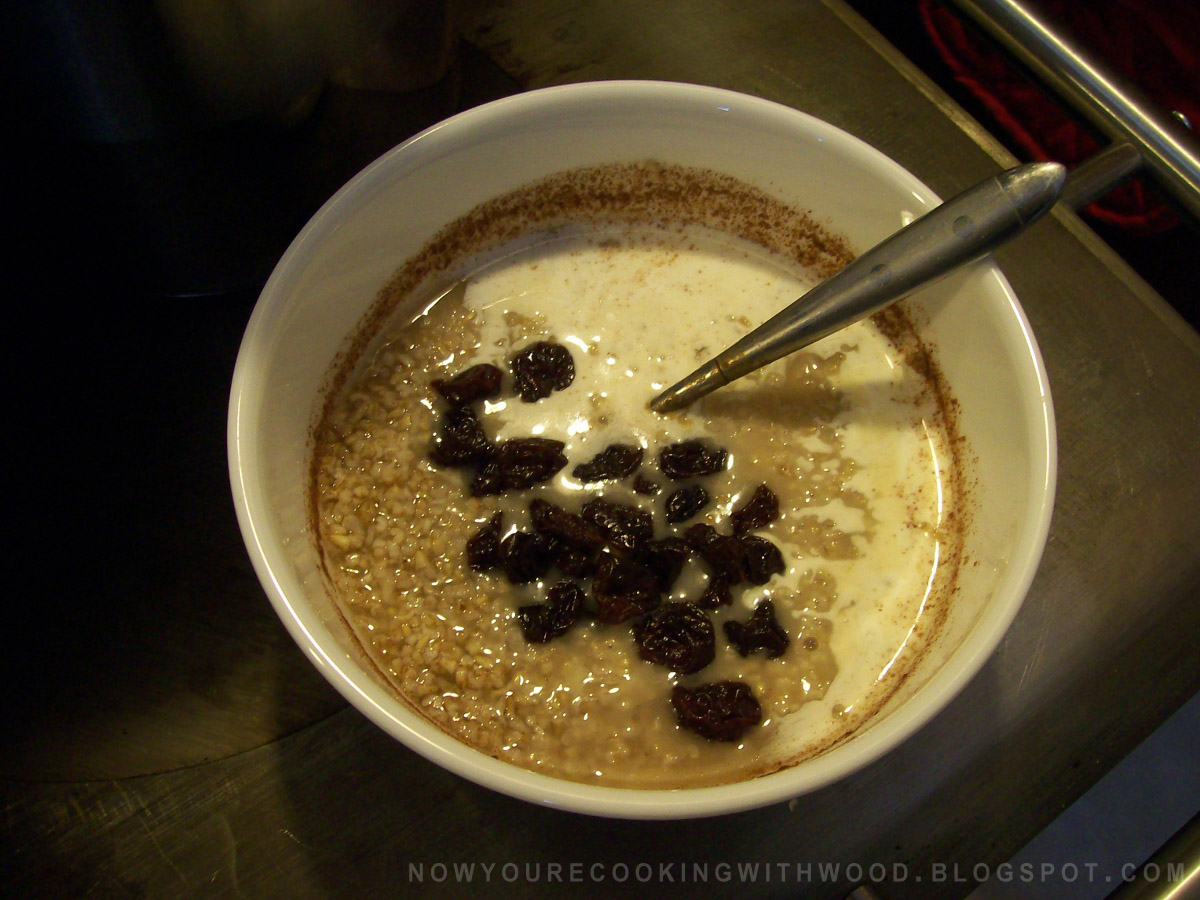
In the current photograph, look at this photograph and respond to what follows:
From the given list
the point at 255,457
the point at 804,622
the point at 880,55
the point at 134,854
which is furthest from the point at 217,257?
the point at 880,55

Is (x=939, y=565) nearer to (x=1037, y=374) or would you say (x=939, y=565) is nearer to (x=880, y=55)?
(x=1037, y=374)

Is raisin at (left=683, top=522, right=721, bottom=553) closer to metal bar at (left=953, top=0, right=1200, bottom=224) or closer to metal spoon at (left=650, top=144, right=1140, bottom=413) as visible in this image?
metal spoon at (left=650, top=144, right=1140, bottom=413)

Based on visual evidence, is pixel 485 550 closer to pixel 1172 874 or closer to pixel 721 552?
pixel 721 552

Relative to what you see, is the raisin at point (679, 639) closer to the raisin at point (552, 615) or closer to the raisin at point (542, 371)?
the raisin at point (552, 615)

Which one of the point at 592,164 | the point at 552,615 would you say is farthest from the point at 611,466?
the point at 592,164

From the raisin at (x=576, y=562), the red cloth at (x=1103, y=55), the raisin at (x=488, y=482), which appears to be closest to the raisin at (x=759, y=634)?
the raisin at (x=576, y=562)

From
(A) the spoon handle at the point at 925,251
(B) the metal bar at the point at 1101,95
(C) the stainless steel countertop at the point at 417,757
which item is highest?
(B) the metal bar at the point at 1101,95
